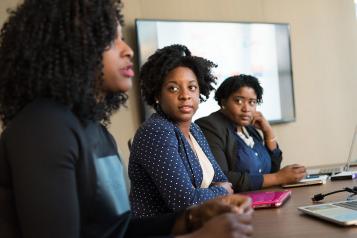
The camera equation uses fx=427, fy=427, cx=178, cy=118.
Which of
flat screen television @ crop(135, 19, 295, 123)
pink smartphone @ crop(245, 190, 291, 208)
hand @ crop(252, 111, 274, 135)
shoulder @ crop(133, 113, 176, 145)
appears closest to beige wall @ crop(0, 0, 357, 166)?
flat screen television @ crop(135, 19, 295, 123)

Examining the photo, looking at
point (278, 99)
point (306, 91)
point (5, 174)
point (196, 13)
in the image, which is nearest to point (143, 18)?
point (196, 13)

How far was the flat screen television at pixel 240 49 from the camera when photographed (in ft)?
10.3

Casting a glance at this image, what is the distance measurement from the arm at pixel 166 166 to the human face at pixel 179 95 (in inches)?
8.2

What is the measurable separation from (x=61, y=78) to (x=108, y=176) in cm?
24

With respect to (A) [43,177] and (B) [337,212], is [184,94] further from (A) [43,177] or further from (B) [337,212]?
(A) [43,177]

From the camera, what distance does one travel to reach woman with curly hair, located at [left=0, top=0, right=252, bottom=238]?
816 millimetres

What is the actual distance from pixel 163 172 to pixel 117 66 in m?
0.56

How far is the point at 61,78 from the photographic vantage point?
2.97 ft

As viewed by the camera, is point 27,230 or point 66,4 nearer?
point 27,230

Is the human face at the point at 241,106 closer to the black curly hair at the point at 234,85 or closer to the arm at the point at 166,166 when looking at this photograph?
the black curly hair at the point at 234,85

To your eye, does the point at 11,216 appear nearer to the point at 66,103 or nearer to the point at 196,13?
the point at 66,103

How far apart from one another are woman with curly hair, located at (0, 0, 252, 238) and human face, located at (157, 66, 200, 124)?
0.78 m

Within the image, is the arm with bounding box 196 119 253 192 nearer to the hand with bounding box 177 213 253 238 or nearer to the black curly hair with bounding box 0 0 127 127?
the hand with bounding box 177 213 253 238

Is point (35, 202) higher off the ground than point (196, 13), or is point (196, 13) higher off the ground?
point (196, 13)
